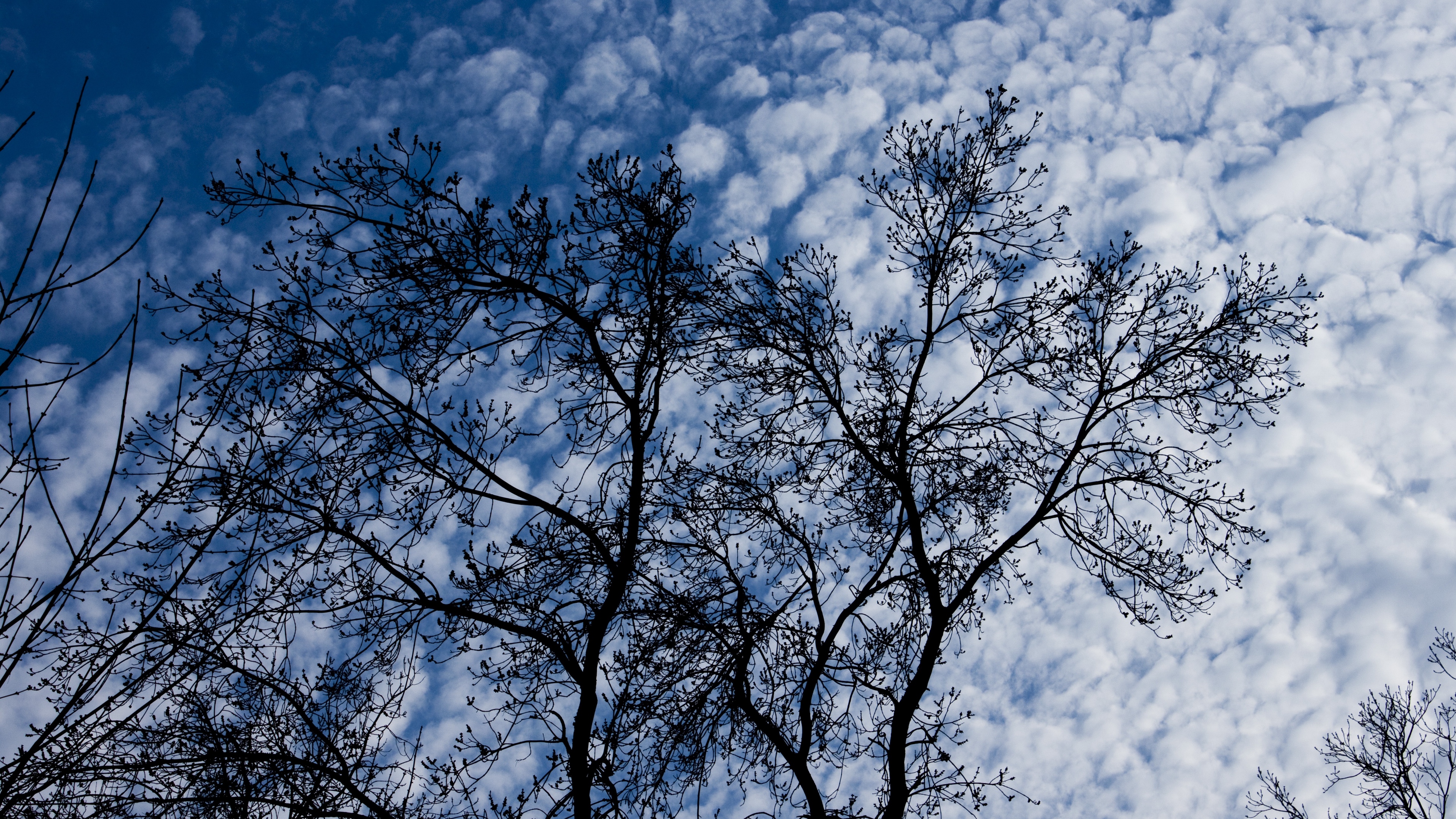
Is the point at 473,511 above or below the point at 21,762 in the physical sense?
above

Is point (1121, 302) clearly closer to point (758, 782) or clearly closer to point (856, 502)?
point (856, 502)

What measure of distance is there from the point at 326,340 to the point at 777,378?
12.8 feet

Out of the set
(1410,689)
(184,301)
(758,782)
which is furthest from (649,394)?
(1410,689)

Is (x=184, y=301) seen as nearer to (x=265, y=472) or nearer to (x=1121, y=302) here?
(x=265, y=472)

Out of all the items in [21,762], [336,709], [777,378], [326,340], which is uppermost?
[777,378]

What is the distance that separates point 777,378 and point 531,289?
2.68 metres

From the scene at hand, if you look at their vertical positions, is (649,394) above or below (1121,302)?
below

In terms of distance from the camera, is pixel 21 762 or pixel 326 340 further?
pixel 326 340

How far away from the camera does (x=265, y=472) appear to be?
4.96 metres

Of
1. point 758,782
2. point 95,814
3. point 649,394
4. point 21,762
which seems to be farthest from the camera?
point 758,782

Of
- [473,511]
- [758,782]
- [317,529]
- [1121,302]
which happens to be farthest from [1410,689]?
[317,529]

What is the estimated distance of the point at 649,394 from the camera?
6.13 m

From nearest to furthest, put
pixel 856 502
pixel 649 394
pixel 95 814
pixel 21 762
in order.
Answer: pixel 21 762 → pixel 95 814 → pixel 649 394 → pixel 856 502

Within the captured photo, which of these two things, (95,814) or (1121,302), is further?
(1121,302)
